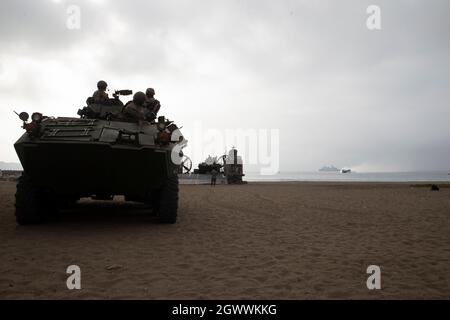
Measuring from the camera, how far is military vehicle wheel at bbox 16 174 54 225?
5734mm

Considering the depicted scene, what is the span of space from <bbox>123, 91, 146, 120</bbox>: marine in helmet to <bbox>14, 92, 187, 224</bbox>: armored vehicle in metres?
0.14

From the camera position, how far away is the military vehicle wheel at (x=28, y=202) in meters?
5.73

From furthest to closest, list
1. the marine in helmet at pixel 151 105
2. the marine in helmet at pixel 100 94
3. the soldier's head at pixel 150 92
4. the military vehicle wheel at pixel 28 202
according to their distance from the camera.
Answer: the soldier's head at pixel 150 92, the marine in helmet at pixel 100 94, the marine in helmet at pixel 151 105, the military vehicle wheel at pixel 28 202

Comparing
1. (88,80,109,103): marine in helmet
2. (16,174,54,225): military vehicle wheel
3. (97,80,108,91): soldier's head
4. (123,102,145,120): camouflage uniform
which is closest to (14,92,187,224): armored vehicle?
(16,174,54,225): military vehicle wheel

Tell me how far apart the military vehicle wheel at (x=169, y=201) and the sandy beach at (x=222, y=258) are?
198mm

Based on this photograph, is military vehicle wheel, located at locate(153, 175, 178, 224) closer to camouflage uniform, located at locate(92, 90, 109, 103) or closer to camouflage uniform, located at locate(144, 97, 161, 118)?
camouflage uniform, located at locate(144, 97, 161, 118)

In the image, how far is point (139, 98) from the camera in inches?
253

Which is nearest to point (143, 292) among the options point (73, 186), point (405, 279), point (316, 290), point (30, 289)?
point (30, 289)

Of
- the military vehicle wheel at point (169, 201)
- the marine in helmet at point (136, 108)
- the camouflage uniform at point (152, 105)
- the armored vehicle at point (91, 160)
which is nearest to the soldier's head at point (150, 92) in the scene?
the camouflage uniform at point (152, 105)

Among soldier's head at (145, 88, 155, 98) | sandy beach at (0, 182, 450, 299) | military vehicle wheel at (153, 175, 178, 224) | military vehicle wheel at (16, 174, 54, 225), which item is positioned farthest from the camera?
soldier's head at (145, 88, 155, 98)

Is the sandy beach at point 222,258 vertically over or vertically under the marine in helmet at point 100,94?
under

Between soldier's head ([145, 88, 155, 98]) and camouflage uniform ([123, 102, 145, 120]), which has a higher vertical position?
soldier's head ([145, 88, 155, 98])

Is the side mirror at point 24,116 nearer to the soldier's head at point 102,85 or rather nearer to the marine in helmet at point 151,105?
the marine in helmet at point 151,105

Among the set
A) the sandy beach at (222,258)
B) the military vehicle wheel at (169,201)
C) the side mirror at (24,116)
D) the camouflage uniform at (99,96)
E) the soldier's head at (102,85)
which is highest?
the soldier's head at (102,85)
